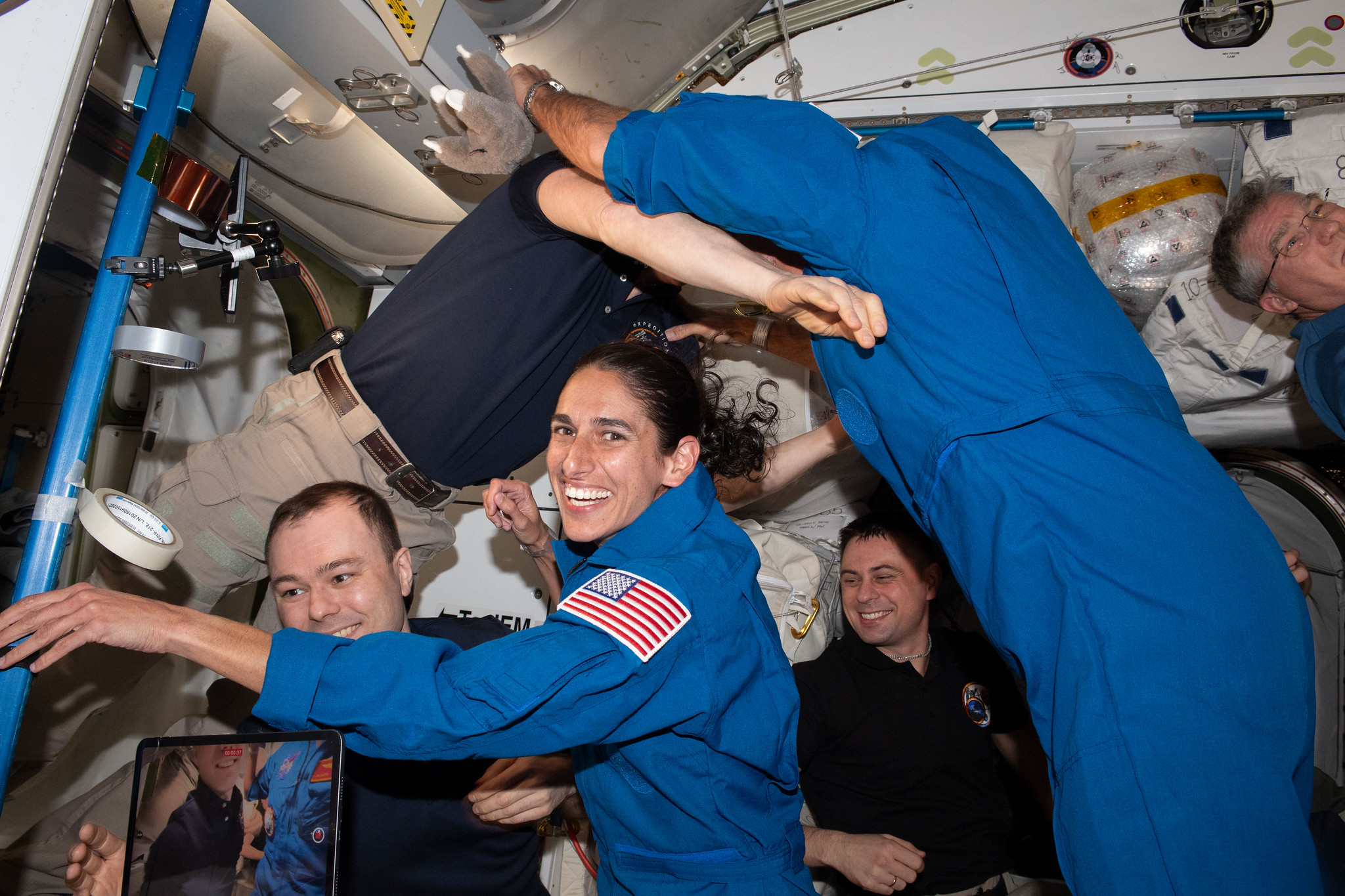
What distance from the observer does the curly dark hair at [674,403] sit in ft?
5.83

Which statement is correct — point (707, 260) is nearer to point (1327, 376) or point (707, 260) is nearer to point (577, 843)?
point (1327, 376)

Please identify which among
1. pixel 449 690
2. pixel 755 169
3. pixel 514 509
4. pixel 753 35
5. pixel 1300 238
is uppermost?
pixel 753 35

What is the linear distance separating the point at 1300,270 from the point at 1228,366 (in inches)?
13.0

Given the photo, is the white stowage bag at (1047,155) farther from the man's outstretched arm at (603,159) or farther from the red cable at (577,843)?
the red cable at (577,843)

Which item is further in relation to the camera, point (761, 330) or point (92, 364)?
point (761, 330)

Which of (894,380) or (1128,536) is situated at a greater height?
(894,380)

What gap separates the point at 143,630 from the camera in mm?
1149

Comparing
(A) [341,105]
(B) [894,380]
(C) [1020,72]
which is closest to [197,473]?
(A) [341,105]

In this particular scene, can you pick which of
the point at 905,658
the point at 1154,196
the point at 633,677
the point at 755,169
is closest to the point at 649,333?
the point at 755,169

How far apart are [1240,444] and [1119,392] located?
1608mm

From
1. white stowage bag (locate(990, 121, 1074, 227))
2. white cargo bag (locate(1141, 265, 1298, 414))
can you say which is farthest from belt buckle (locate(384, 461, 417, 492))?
white cargo bag (locate(1141, 265, 1298, 414))

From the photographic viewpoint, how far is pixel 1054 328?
130 centimetres

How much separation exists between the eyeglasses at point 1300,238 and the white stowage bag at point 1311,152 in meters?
0.17

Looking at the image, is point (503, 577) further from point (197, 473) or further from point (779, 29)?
point (779, 29)
